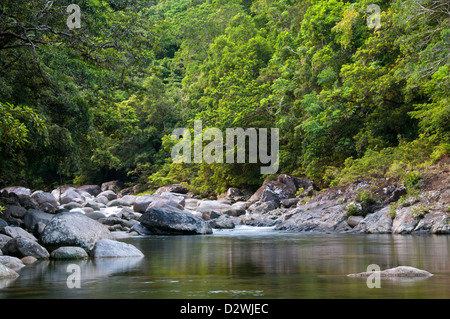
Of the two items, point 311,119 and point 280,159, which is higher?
point 311,119

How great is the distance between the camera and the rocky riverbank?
30.2 ft

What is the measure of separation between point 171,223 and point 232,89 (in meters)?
15.7

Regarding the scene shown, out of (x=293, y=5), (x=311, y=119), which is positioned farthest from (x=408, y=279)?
(x=293, y=5)

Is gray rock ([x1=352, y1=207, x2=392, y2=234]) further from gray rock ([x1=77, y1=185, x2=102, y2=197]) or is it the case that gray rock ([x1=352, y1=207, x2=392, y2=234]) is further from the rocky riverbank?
gray rock ([x1=77, y1=185, x2=102, y2=197])

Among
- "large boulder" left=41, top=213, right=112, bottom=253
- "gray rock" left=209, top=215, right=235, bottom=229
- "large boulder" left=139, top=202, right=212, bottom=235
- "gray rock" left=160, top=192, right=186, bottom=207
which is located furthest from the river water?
"gray rock" left=160, top=192, right=186, bottom=207

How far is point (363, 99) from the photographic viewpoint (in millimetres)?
20672

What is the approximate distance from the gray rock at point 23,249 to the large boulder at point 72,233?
1068 millimetres

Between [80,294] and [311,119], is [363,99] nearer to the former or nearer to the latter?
[311,119]

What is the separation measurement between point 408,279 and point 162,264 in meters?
3.89

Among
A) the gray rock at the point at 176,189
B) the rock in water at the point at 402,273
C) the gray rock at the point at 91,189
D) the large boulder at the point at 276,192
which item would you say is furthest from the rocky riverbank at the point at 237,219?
the gray rock at the point at 91,189

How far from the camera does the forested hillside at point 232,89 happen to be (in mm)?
11719

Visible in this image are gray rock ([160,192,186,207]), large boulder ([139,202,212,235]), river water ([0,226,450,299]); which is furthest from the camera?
gray rock ([160,192,186,207])

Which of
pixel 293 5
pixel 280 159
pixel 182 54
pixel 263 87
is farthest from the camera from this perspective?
pixel 182 54

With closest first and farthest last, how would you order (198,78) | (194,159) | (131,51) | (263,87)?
(131,51) → (263,87) → (194,159) → (198,78)
